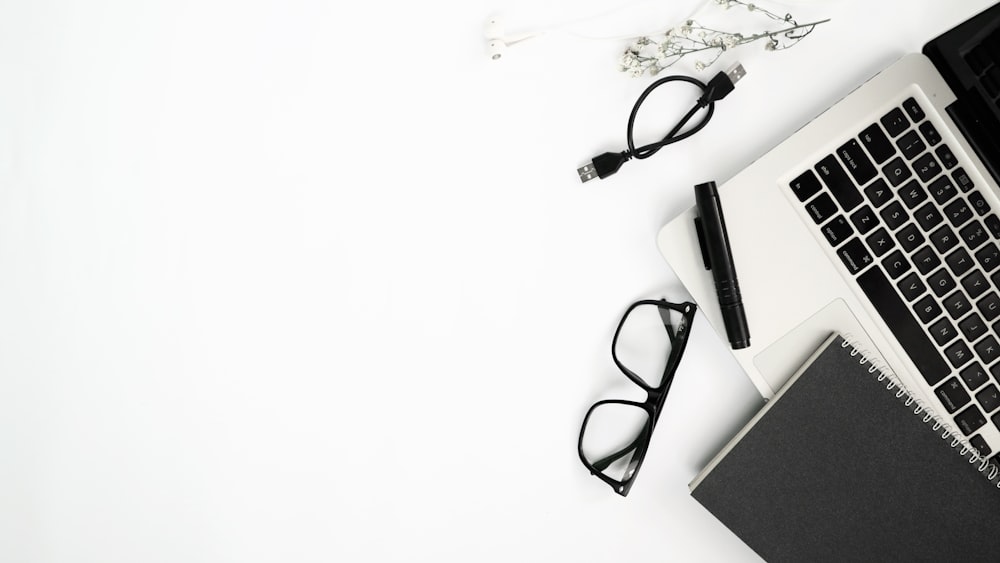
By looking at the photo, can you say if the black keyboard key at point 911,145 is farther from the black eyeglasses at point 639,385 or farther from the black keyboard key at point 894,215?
the black eyeglasses at point 639,385

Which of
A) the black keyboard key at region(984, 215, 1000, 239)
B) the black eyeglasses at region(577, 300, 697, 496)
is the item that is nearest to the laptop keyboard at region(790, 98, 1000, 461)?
the black keyboard key at region(984, 215, 1000, 239)

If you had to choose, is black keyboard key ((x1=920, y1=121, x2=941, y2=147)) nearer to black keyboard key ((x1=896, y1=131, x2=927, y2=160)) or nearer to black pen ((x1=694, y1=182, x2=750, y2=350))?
black keyboard key ((x1=896, y1=131, x2=927, y2=160))

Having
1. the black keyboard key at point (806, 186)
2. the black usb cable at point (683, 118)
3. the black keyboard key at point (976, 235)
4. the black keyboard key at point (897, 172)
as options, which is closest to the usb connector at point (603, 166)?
the black usb cable at point (683, 118)

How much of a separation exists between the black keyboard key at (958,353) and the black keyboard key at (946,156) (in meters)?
0.21

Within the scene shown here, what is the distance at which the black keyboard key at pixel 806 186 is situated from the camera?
858 mm

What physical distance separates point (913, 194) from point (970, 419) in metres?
0.28

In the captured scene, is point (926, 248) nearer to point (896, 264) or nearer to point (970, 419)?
point (896, 264)

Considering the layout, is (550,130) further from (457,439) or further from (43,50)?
(43,50)

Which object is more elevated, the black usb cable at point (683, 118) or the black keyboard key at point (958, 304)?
the black usb cable at point (683, 118)

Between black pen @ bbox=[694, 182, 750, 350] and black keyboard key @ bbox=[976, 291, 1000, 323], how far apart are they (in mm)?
273

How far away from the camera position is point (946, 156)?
0.84m

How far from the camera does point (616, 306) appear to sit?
931mm

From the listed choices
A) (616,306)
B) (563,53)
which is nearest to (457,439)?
(616,306)

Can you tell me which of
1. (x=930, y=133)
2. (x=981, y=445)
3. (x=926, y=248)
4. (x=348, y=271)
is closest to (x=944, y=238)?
(x=926, y=248)
